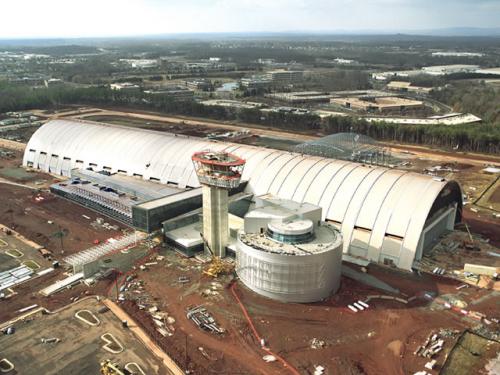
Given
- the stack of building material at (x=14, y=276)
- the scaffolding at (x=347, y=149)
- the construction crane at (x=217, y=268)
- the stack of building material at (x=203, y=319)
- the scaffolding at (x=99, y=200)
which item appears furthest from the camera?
the scaffolding at (x=347, y=149)

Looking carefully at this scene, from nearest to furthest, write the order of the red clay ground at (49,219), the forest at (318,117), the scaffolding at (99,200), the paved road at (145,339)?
the paved road at (145,339)
the red clay ground at (49,219)
the scaffolding at (99,200)
the forest at (318,117)

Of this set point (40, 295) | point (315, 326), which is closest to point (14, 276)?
point (40, 295)

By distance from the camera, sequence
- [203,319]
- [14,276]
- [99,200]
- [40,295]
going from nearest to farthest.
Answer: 1. [203,319]
2. [40,295]
3. [14,276]
4. [99,200]

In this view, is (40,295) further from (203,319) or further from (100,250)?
(203,319)

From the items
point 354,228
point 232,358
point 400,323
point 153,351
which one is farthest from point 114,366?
point 354,228

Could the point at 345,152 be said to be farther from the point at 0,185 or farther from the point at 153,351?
the point at 0,185

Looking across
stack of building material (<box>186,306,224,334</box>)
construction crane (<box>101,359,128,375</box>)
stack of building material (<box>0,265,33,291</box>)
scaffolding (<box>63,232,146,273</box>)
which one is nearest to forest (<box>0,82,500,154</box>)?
scaffolding (<box>63,232,146,273</box>)

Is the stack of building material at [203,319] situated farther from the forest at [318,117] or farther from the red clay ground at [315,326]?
the forest at [318,117]

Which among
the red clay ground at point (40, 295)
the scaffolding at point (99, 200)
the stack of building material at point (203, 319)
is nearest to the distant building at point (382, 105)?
the scaffolding at point (99, 200)
